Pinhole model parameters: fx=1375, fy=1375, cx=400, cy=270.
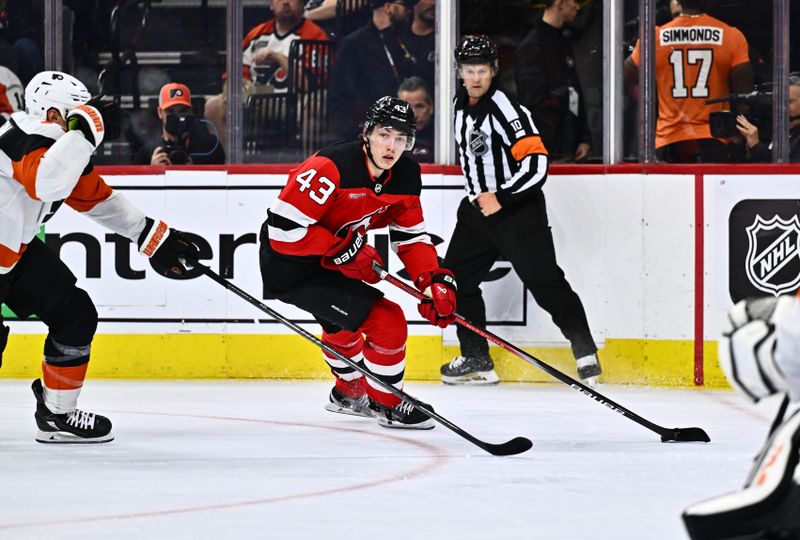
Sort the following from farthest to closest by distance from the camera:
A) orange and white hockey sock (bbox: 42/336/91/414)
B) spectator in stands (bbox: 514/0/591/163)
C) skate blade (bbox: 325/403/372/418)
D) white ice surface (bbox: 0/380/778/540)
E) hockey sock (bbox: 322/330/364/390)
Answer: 1. spectator in stands (bbox: 514/0/591/163)
2. skate blade (bbox: 325/403/372/418)
3. hockey sock (bbox: 322/330/364/390)
4. orange and white hockey sock (bbox: 42/336/91/414)
5. white ice surface (bbox: 0/380/778/540)

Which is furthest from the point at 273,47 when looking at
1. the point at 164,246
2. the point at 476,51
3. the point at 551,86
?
the point at 164,246

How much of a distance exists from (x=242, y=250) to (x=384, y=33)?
1073 millimetres

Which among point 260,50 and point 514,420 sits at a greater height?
point 260,50

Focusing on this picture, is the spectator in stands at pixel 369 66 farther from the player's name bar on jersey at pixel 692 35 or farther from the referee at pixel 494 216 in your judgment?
the player's name bar on jersey at pixel 692 35

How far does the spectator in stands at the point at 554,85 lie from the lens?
5.64m

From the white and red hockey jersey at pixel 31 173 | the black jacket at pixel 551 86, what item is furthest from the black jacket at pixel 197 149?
the white and red hockey jersey at pixel 31 173

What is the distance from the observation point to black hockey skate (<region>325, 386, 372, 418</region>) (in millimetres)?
4480

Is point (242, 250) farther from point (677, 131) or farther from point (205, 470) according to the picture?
point (205, 470)

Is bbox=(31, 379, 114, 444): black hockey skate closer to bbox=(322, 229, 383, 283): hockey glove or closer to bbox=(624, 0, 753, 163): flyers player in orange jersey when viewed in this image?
bbox=(322, 229, 383, 283): hockey glove

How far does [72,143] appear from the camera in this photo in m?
3.58

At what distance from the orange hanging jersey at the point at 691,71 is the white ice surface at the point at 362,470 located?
1093mm

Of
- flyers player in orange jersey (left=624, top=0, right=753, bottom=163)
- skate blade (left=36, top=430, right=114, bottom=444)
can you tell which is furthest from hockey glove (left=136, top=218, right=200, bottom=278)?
flyers player in orange jersey (left=624, top=0, right=753, bottom=163)

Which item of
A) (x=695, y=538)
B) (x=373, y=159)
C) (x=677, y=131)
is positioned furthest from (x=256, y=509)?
(x=677, y=131)

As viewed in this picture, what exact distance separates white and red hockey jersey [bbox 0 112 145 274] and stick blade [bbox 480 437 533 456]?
1.28 metres
